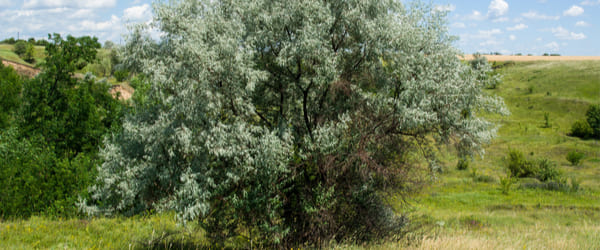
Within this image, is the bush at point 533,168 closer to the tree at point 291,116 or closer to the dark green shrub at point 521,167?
the dark green shrub at point 521,167

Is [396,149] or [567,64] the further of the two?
[567,64]

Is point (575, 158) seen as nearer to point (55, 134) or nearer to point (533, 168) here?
point (533, 168)

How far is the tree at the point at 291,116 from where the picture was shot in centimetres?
652

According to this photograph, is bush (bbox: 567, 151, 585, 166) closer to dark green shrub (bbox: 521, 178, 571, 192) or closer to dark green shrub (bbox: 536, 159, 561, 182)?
dark green shrub (bbox: 536, 159, 561, 182)

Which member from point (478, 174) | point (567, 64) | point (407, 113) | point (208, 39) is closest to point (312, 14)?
point (208, 39)

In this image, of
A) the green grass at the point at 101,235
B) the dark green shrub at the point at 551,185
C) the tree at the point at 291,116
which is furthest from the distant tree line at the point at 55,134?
the dark green shrub at the point at 551,185

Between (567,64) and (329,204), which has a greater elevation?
(567,64)

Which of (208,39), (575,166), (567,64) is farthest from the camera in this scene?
(567,64)

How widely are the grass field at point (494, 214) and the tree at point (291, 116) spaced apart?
2.66ft

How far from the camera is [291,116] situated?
792 centimetres

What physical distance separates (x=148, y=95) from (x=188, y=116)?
155 centimetres

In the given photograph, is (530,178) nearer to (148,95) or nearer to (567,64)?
(148,95)

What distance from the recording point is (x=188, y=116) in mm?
6344

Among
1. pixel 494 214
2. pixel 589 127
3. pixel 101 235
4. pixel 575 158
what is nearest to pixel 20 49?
pixel 101 235
